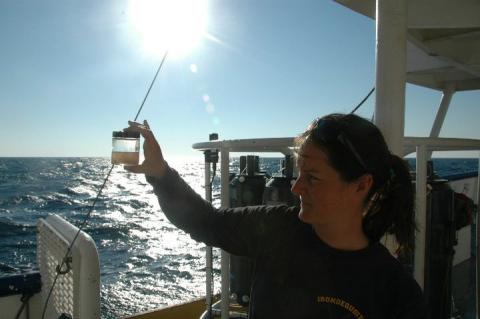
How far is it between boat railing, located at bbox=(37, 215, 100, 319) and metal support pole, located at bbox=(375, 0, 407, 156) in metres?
1.68

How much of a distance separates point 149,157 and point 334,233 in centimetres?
78

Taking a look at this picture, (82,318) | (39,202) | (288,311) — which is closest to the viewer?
(288,311)

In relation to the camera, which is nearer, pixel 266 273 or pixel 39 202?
pixel 266 273

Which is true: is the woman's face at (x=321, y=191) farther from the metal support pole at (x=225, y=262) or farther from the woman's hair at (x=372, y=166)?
the metal support pole at (x=225, y=262)

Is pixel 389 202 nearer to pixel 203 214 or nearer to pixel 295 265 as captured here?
pixel 295 265

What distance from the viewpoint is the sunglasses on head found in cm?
132

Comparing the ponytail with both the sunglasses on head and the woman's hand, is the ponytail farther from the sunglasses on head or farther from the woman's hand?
the woman's hand

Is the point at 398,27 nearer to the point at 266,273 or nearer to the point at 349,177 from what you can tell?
the point at 349,177

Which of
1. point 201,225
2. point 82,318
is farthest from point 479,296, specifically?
point 82,318

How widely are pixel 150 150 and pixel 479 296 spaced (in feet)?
7.64

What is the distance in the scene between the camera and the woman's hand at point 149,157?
5.26ft

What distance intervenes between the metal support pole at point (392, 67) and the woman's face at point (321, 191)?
0.53 m

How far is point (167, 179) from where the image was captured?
1.60 metres

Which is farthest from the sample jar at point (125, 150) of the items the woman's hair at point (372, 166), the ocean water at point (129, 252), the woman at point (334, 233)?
the ocean water at point (129, 252)
